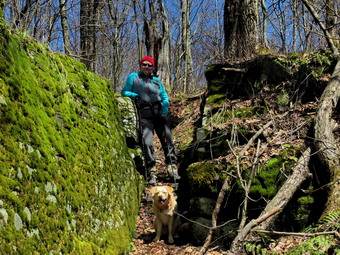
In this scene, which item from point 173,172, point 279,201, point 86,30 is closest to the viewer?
point 279,201

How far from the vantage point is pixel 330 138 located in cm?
407

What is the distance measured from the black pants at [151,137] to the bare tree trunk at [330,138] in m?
2.93

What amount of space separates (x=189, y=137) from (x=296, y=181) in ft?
13.2

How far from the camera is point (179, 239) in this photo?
15.5 feet

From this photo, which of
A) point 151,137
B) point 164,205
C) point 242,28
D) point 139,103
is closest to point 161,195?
point 164,205

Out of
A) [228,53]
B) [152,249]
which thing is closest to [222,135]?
[152,249]

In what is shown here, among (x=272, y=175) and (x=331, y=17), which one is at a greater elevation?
(x=331, y=17)

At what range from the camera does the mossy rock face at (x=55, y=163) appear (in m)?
2.13

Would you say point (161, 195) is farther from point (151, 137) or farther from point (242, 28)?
point (242, 28)

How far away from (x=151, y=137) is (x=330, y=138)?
10.7 ft

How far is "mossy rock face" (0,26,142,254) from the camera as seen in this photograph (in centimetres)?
213

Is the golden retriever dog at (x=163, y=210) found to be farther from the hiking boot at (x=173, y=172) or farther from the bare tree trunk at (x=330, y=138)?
the bare tree trunk at (x=330, y=138)

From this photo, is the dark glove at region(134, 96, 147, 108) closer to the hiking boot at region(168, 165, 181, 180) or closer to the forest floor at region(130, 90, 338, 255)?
the hiking boot at region(168, 165, 181, 180)

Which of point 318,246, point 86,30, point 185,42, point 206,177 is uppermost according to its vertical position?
point 185,42
